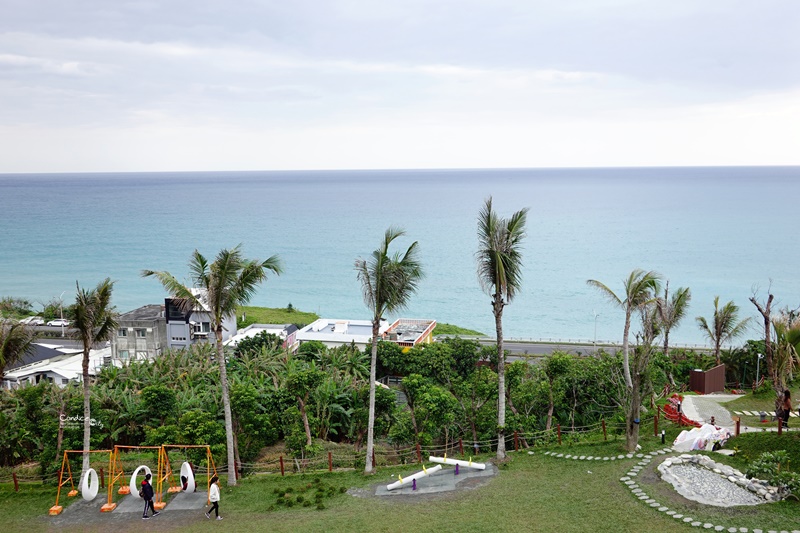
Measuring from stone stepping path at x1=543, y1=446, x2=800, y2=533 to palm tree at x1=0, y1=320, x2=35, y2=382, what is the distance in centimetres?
1833

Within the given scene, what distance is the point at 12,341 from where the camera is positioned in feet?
68.5

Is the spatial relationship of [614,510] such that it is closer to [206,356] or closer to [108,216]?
[206,356]

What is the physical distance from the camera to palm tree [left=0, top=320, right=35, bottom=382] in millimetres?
20719

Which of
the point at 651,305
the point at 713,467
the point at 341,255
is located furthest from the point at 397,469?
the point at 341,255

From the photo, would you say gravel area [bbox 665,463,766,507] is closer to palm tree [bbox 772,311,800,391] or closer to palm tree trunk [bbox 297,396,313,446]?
palm tree [bbox 772,311,800,391]

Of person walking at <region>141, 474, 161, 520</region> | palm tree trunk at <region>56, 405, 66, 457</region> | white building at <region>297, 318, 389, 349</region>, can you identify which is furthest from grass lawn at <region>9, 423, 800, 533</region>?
white building at <region>297, 318, 389, 349</region>

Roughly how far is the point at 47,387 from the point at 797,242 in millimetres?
127679

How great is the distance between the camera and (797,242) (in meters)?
116

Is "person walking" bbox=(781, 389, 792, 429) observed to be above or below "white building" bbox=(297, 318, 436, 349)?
below

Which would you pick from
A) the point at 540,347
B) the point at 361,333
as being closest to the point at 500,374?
the point at 361,333

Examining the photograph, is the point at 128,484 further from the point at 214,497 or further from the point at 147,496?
the point at 214,497

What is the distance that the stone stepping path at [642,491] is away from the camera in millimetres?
14578

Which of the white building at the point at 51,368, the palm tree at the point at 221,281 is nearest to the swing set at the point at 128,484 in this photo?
the palm tree at the point at 221,281

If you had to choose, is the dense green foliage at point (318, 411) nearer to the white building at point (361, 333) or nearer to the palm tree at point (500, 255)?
the palm tree at point (500, 255)
